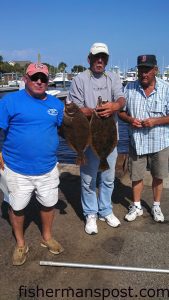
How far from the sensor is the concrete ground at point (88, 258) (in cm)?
397

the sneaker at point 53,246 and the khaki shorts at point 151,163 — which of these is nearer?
the sneaker at point 53,246

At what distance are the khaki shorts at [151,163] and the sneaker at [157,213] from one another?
1.69 ft

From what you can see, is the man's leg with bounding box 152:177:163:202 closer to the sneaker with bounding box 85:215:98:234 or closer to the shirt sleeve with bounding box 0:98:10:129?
the sneaker with bounding box 85:215:98:234

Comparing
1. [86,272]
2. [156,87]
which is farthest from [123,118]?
[86,272]

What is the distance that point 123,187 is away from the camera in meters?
7.30

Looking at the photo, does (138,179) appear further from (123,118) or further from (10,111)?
(10,111)

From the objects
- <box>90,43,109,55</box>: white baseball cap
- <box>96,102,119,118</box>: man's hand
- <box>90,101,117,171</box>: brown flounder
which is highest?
<box>90,43,109,55</box>: white baseball cap

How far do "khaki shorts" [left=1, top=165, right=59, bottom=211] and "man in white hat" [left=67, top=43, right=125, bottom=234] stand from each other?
0.81m

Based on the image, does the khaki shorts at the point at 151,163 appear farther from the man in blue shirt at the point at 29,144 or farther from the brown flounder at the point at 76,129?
the man in blue shirt at the point at 29,144

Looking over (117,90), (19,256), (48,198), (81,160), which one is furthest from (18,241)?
(117,90)

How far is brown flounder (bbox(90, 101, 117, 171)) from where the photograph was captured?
4738mm

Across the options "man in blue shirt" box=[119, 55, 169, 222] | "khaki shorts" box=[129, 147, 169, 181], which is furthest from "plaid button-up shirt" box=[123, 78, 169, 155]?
"khaki shorts" box=[129, 147, 169, 181]

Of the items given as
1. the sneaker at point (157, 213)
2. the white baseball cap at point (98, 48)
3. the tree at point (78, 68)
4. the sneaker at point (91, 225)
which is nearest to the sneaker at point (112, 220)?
the sneaker at point (91, 225)

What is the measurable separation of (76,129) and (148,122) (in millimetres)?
1173
